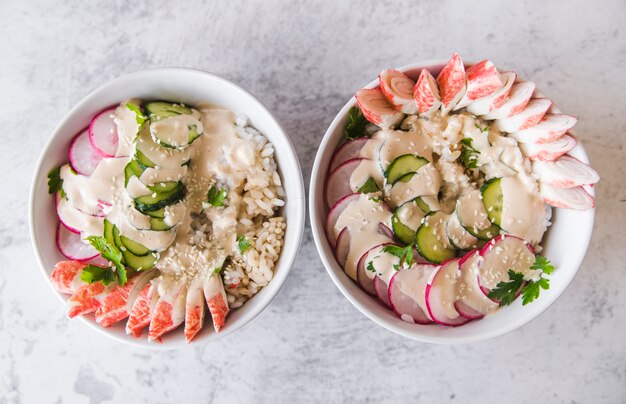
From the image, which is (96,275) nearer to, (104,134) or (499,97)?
(104,134)

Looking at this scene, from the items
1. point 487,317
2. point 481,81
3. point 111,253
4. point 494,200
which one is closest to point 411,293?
point 487,317

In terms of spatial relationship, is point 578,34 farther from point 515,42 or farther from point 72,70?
point 72,70

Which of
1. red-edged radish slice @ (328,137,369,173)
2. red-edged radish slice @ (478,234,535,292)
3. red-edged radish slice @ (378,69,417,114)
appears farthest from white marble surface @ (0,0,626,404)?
red-edged radish slice @ (478,234,535,292)

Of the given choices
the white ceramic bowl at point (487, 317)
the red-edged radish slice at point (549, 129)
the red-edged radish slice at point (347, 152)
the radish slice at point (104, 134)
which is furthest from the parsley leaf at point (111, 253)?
the red-edged radish slice at point (549, 129)

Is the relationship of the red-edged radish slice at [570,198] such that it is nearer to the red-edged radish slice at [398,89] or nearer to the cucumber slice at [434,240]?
the cucumber slice at [434,240]

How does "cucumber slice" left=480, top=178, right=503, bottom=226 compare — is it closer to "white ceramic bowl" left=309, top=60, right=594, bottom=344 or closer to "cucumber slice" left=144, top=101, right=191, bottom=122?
"white ceramic bowl" left=309, top=60, right=594, bottom=344

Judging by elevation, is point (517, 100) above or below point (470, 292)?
above
